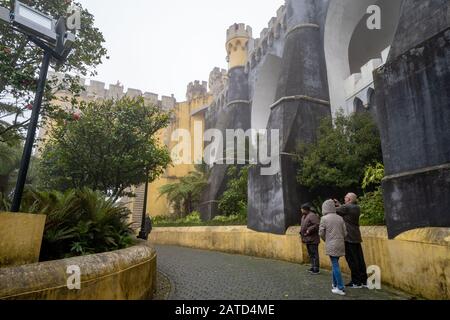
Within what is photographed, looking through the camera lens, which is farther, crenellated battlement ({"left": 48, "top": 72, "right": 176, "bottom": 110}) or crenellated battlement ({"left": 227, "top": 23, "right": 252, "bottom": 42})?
crenellated battlement ({"left": 48, "top": 72, "right": 176, "bottom": 110})

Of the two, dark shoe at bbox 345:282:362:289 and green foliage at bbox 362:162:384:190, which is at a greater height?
green foliage at bbox 362:162:384:190

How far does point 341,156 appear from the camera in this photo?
895 cm

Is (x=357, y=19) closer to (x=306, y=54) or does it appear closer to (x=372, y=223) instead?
(x=306, y=54)

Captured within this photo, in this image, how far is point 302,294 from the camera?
5.29 m

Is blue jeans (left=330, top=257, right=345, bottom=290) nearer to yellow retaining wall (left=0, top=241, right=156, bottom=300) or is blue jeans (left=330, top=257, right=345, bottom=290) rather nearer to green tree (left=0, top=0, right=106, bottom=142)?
yellow retaining wall (left=0, top=241, right=156, bottom=300)

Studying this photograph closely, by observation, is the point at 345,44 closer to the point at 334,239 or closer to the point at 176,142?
the point at 334,239

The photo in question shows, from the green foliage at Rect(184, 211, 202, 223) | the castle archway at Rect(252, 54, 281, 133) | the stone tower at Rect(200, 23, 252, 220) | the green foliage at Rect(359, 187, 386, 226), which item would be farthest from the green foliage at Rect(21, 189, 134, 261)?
the castle archway at Rect(252, 54, 281, 133)

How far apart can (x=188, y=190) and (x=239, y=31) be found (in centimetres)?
1214

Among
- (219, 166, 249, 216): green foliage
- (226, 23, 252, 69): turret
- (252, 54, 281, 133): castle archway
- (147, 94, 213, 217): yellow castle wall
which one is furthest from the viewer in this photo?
(147, 94, 213, 217): yellow castle wall

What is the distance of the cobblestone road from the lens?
5.16 m

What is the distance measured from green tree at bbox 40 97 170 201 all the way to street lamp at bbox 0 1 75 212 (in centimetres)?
576

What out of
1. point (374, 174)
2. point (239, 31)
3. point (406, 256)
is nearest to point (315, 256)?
point (406, 256)

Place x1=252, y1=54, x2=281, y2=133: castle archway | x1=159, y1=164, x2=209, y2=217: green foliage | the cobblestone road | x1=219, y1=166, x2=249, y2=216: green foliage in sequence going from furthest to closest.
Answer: x1=159, y1=164, x2=209, y2=217: green foliage
x1=252, y1=54, x2=281, y2=133: castle archway
x1=219, y1=166, x2=249, y2=216: green foliage
the cobblestone road
